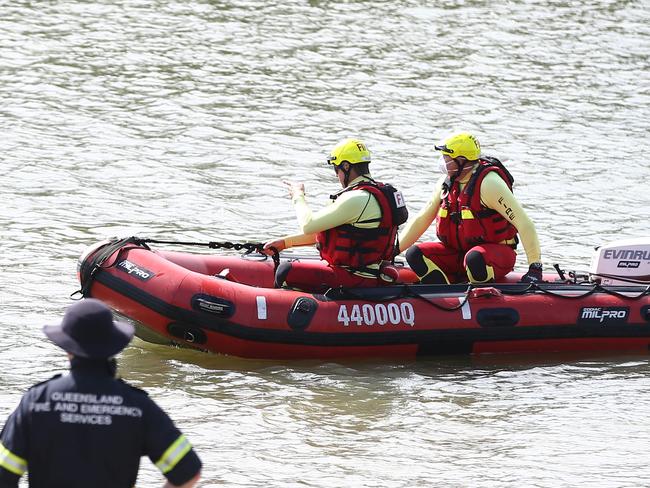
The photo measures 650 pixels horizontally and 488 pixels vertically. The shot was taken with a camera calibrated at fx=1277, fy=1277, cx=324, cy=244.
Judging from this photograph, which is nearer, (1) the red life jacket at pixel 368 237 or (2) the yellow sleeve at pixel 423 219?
(1) the red life jacket at pixel 368 237

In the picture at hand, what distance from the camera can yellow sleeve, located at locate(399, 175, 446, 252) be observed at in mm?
7266

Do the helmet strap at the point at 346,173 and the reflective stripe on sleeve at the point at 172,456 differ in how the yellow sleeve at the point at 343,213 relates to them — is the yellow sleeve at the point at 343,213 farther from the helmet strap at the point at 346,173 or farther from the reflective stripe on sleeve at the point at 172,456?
the reflective stripe on sleeve at the point at 172,456

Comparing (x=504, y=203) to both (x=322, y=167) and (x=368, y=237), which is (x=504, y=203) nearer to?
(x=368, y=237)

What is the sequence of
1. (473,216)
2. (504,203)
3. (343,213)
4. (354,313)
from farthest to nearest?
1. (473,216)
2. (504,203)
3. (354,313)
4. (343,213)

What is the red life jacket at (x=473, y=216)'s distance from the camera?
693 centimetres

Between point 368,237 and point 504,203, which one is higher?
point 504,203

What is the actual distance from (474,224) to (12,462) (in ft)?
14.0

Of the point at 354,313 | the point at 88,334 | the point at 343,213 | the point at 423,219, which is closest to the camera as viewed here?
the point at 88,334

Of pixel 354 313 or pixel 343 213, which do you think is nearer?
pixel 343 213

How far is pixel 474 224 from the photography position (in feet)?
23.0

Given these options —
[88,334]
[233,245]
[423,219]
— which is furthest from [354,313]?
[88,334]

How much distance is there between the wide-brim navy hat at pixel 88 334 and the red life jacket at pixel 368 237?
3.61m

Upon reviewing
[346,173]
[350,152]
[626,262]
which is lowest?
[626,262]

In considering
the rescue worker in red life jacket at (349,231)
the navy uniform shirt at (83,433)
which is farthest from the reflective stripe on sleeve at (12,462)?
the rescue worker in red life jacket at (349,231)
